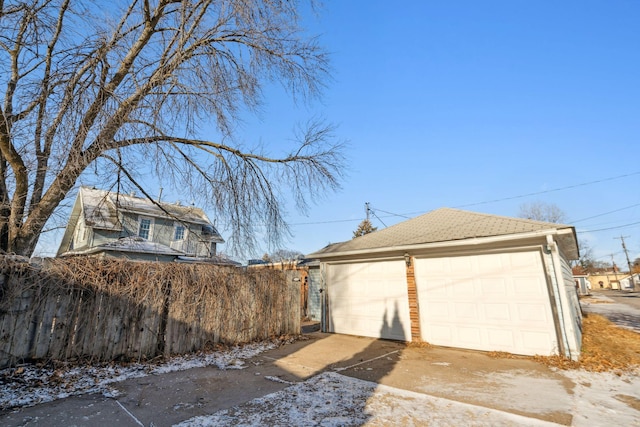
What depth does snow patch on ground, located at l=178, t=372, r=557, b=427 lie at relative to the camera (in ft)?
9.77

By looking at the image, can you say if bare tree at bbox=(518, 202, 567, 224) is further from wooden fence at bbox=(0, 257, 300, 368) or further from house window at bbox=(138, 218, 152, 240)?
house window at bbox=(138, 218, 152, 240)

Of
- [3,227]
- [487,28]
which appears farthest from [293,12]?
[3,227]

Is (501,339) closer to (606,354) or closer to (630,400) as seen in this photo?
(606,354)

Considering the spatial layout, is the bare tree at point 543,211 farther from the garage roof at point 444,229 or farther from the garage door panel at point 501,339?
the garage door panel at point 501,339

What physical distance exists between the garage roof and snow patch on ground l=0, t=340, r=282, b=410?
455cm

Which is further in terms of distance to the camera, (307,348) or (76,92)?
(307,348)

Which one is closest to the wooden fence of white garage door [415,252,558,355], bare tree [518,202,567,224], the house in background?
the house in background

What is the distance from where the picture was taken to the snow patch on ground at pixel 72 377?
11.5 ft

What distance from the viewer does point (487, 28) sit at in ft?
25.5

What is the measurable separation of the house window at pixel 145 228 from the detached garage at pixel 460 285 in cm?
1276

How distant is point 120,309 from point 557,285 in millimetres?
8064

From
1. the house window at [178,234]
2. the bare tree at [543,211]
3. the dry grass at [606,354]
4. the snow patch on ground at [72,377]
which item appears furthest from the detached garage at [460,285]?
the bare tree at [543,211]

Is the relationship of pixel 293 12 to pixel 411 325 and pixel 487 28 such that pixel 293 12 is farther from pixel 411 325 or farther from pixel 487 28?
pixel 411 325

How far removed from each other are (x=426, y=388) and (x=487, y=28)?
28.7ft
